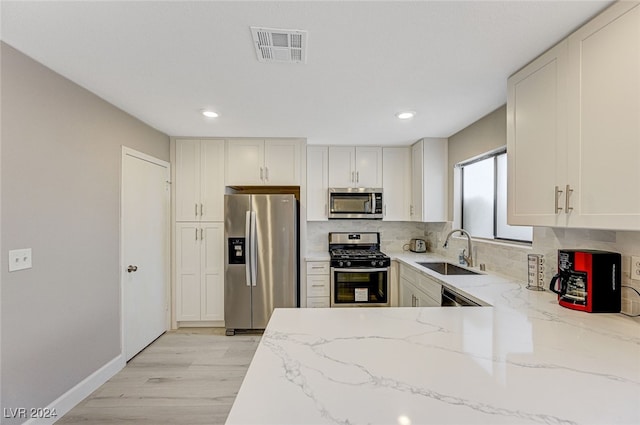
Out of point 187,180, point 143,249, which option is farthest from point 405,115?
point 143,249

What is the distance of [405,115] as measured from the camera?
262 cm

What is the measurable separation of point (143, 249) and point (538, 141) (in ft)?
11.0

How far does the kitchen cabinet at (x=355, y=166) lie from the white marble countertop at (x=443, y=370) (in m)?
2.51

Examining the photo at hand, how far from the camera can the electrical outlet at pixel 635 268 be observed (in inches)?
56.3

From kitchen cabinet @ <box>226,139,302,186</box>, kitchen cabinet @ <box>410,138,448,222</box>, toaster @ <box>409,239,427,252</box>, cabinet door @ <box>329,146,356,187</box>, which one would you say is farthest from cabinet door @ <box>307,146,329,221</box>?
toaster @ <box>409,239,427,252</box>

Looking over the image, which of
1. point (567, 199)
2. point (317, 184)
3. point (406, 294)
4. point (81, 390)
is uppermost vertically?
point (317, 184)

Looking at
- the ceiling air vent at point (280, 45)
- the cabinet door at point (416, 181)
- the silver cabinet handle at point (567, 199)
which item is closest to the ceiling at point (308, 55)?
the ceiling air vent at point (280, 45)

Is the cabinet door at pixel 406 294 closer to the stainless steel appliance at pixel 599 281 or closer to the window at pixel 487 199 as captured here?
the window at pixel 487 199

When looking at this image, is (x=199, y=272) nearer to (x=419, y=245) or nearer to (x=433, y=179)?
(x=419, y=245)

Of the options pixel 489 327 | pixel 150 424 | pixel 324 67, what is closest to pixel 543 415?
pixel 489 327

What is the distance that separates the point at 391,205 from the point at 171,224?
2.77m

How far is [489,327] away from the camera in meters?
1.31

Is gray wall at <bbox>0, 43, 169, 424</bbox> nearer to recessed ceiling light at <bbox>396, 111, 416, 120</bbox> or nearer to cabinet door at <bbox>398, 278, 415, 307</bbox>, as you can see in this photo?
recessed ceiling light at <bbox>396, 111, 416, 120</bbox>

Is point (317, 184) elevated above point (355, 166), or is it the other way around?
point (355, 166)
